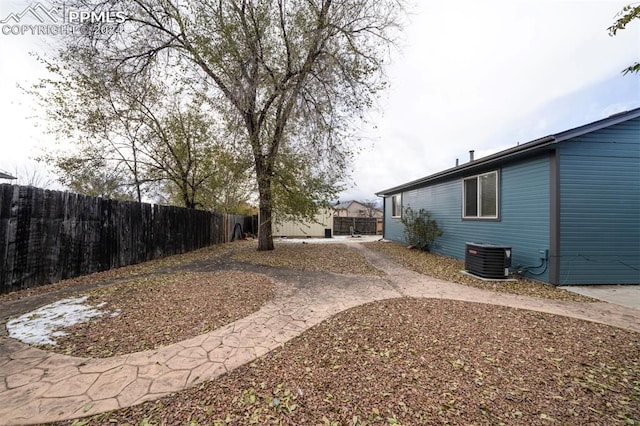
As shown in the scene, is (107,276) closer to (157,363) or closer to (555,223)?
(157,363)

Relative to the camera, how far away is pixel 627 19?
234cm

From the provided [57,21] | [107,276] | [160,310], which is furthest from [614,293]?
[57,21]

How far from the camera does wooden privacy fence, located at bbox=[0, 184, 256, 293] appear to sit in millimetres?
3871

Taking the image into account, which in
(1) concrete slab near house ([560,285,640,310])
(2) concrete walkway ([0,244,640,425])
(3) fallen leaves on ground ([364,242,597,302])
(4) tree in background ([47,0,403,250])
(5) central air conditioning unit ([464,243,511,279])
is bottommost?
(2) concrete walkway ([0,244,640,425])

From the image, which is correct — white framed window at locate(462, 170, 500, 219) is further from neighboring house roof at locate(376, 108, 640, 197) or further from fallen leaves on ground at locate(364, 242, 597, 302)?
fallen leaves on ground at locate(364, 242, 597, 302)

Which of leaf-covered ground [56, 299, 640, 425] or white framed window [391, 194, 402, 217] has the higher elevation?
white framed window [391, 194, 402, 217]

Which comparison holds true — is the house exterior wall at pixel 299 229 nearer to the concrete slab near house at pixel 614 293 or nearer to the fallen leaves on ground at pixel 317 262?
the fallen leaves on ground at pixel 317 262

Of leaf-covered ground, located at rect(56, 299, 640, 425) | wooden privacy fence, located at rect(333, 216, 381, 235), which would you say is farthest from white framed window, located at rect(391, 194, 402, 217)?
leaf-covered ground, located at rect(56, 299, 640, 425)

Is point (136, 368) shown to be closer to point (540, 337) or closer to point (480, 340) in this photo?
point (480, 340)

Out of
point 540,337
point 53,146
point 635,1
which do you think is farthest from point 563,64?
point 53,146

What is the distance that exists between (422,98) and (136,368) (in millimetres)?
10423

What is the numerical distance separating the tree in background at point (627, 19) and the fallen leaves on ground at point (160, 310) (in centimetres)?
496

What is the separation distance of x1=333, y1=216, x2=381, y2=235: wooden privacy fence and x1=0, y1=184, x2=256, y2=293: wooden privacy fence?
1374cm

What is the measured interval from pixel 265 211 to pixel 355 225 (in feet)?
42.6
